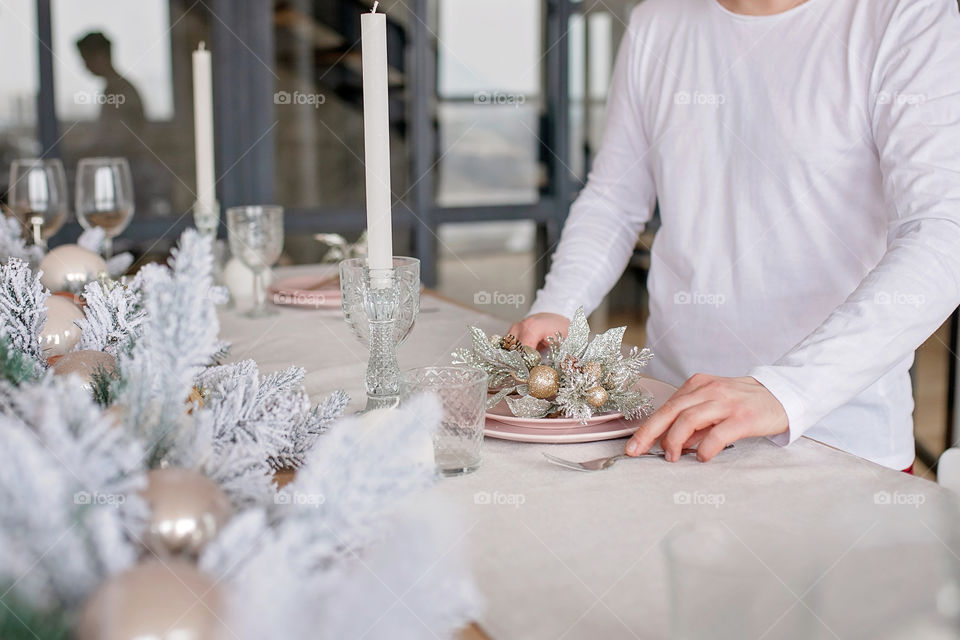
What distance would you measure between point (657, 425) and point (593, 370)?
0.10m

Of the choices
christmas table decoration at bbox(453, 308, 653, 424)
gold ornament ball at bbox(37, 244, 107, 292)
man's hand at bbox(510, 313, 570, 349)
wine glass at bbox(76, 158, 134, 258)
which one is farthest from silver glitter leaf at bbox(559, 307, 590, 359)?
wine glass at bbox(76, 158, 134, 258)

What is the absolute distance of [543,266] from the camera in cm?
387

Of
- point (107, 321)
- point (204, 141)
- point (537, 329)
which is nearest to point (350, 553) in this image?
point (107, 321)

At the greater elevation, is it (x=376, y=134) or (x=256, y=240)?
(x=376, y=134)

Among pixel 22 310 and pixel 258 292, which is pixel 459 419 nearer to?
pixel 22 310

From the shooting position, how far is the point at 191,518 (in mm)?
470

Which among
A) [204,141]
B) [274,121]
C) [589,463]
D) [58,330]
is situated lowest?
[589,463]

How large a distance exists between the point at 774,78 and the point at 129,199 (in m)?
1.09

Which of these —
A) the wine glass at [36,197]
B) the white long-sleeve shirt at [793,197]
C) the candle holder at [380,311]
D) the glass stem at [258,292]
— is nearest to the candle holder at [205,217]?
the glass stem at [258,292]

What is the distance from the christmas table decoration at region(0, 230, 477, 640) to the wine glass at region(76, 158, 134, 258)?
104cm

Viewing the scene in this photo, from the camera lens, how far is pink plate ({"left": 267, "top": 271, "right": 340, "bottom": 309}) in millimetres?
1619

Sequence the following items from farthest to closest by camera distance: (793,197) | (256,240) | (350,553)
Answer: (256,240) < (793,197) < (350,553)

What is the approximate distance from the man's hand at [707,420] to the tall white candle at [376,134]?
11.6 inches

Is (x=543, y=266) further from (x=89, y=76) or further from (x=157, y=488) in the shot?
(x=157, y=488)
